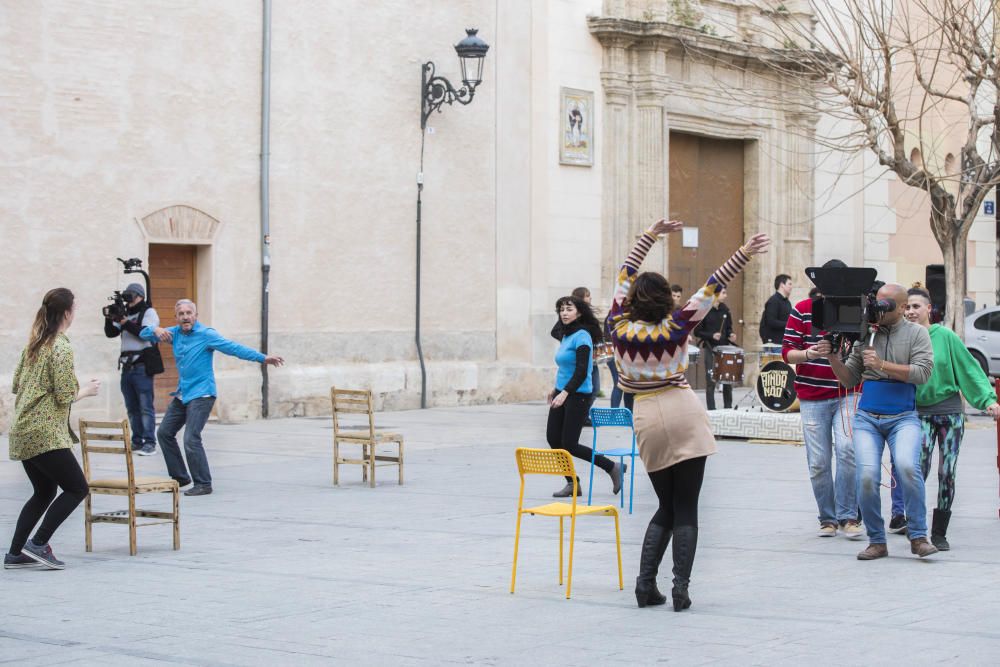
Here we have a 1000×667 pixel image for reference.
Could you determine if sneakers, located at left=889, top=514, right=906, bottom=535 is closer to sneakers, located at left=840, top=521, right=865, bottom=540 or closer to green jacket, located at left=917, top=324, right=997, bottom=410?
sneakers, located at left=840, top=521, right=865, bottom=540

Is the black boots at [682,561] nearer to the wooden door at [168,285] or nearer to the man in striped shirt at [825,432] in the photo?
the man in striped shirt at [825,432]

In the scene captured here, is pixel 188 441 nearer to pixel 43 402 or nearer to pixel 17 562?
pixel 43 402

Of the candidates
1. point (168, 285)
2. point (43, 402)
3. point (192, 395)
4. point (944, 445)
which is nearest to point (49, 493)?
point (43, 402)

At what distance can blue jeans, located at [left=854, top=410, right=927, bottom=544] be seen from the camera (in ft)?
30.6

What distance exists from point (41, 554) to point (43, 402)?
0.87 meters

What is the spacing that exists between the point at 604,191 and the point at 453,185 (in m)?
3.17

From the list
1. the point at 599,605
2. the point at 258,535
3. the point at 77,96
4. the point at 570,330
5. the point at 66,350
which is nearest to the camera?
the point at 599,605

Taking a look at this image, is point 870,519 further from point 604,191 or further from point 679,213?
point 679,213

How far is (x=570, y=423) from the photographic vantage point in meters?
12.3

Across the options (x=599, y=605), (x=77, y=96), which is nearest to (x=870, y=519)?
(x=599, y=605)

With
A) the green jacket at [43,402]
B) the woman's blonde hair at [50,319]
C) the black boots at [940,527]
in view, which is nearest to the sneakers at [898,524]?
the black boots at [940,527]

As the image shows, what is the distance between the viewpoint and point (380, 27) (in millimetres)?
21109

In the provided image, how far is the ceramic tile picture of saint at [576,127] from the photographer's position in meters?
23.6

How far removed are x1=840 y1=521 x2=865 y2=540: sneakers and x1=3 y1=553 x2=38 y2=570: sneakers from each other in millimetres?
5009
